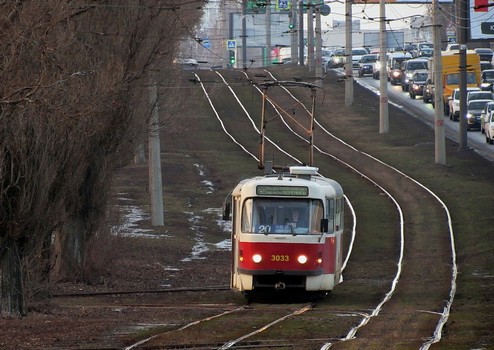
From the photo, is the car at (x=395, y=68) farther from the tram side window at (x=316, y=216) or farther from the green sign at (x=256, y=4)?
the tram side window at (x=316, y=216)

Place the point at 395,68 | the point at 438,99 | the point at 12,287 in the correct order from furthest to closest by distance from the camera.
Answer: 1. the point at 395,68
2. the point at 438,99
3. the point at 12,287

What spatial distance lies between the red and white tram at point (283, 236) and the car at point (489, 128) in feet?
97.5

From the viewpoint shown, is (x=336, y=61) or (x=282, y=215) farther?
(x=336, y=61)

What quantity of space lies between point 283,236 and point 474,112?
36.8 meters

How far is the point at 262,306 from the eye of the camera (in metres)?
22.5

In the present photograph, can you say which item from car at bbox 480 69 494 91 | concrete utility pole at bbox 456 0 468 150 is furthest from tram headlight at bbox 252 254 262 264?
car at bbox 480 69 494 91

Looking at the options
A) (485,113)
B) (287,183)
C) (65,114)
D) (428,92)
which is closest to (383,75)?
(485,113)

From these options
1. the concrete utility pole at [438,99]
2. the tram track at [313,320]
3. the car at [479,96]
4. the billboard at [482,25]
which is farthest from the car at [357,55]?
the tram track at [313,320]

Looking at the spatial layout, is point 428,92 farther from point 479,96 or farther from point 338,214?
point 338,214

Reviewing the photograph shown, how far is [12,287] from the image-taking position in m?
20.2

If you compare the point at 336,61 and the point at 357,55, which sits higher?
the point at 357,55

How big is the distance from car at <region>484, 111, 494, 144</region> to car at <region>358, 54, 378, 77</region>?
29.5 m

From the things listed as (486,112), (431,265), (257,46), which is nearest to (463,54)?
(486,112)

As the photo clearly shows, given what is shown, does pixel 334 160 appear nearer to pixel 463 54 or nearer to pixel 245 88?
pixel 463 54
